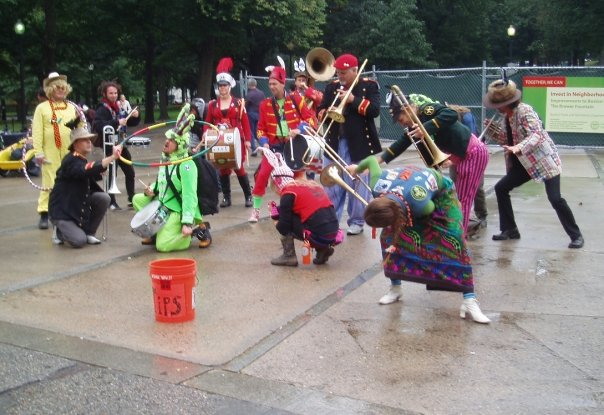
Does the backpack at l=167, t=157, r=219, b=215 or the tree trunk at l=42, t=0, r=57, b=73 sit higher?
the tree trunk at l=42, t=0, r=57, b=73

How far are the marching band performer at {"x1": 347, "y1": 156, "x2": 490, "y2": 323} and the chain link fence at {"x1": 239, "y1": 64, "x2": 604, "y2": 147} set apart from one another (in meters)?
11.4

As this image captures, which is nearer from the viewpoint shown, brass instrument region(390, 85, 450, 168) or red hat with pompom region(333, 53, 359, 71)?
brass instrument region(390, 85, 450, 168)

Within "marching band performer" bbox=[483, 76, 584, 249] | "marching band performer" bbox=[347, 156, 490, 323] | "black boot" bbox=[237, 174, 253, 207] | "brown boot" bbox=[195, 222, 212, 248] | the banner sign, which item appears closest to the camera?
"marching band performer" bbox=[347, 156, 490, 323]

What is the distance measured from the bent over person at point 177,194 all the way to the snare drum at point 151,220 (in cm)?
4

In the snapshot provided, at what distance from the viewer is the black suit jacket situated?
306 inches

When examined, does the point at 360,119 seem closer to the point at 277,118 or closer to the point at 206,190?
the point at 277,118

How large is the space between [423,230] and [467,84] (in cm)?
1372

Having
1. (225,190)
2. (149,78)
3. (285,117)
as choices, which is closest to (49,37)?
(149,78)

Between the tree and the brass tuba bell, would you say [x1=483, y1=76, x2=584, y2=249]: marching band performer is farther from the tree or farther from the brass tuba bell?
the tree

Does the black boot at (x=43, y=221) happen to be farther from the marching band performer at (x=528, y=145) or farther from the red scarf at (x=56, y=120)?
the marching band performer at (x=528, y=145)

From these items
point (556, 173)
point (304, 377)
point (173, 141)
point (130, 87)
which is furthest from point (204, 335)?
point (130, 87)

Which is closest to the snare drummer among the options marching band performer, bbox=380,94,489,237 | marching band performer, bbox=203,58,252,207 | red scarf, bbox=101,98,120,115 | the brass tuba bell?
red scarf, bbox=101,98,120,115

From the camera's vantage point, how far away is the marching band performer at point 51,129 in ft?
27.6

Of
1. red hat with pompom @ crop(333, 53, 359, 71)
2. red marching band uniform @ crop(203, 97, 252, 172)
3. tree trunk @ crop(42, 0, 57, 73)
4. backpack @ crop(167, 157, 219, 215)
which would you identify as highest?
tree trunk @ crop(42, 0, 57, 73)
